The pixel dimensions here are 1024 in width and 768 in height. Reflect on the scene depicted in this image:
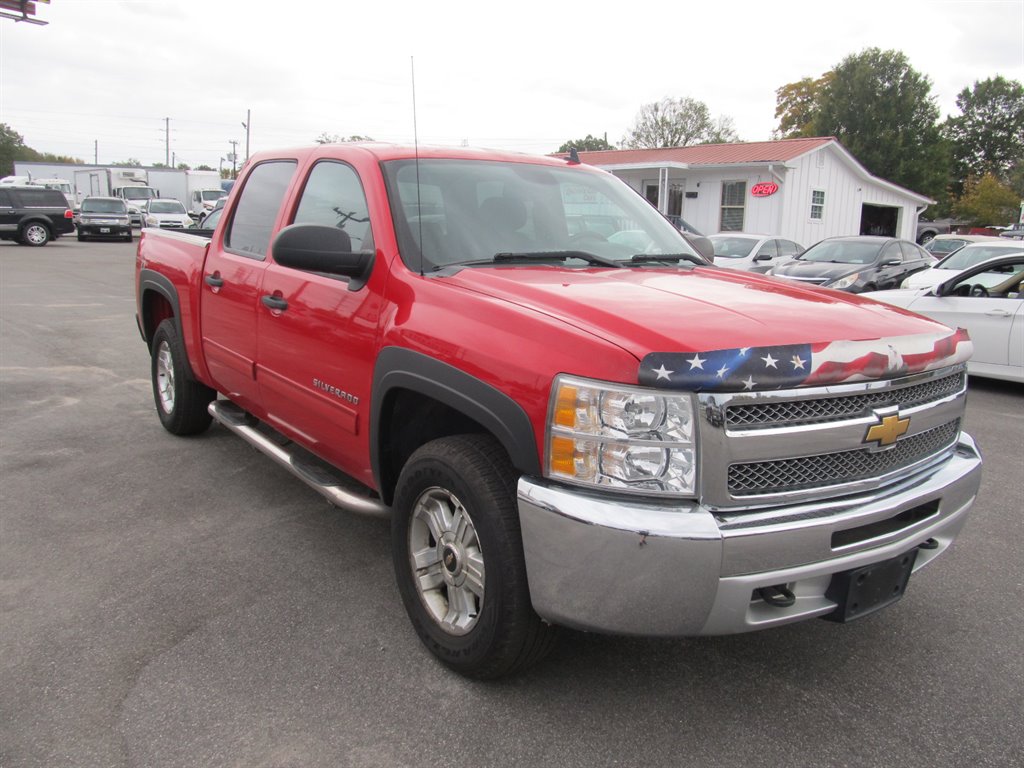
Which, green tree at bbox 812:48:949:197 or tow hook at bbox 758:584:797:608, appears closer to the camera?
tow hook at bbox 758:584:797:608

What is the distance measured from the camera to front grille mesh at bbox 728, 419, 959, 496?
2.29 meters

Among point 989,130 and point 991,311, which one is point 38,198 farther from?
point 989,130

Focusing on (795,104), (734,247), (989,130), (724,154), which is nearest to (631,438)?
(734,247)

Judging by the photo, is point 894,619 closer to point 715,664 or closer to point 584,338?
point 715,664

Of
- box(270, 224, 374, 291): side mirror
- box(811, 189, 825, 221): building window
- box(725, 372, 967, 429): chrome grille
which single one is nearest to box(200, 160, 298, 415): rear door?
box(270, 224, 374, 291): side mirror

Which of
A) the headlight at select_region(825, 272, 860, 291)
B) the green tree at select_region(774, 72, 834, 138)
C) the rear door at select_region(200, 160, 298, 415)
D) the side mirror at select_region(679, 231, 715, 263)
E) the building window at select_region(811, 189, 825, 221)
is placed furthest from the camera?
the green tree at select_region(774, 72, 834, 138)

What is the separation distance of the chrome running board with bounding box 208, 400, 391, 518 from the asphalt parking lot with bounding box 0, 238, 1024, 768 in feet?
1.15

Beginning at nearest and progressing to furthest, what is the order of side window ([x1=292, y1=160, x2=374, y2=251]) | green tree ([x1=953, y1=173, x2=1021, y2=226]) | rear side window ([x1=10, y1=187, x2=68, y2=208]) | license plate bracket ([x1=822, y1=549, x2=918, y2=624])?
1. license plate bracket ([x1=822, y1=549, x2=918, y2=624])
2. side window ([x1=292, y1=160, x2=374, y2=251])
3. rear side window ([x1=10, y1=187, x2=68, y2=208])
4. green tree ([x1=953, y1=173, x2=1021, y2=226])

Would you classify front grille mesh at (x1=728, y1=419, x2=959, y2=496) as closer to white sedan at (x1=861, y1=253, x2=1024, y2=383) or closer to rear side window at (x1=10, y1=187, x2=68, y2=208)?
white sedan at (x1=861, y1=253, x2=1024, y2=383)

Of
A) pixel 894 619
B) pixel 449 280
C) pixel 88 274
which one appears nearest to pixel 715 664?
pixel 894 619

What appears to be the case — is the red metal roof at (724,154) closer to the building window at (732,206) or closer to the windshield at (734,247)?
the building window at (732,206)

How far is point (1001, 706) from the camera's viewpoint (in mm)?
2707

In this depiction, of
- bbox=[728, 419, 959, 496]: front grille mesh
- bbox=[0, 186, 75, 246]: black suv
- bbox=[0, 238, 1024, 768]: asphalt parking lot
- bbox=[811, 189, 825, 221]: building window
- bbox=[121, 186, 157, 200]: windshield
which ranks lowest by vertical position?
bbox=[0, 238, 1024, 768]: asphalt parking lot

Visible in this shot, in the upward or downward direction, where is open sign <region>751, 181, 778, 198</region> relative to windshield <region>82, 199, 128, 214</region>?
upward
